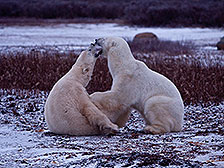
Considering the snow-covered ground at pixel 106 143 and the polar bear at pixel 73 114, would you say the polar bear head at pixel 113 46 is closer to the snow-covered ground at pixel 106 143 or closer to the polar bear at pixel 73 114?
the polar bear at pixel 73 114

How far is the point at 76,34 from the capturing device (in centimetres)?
2205

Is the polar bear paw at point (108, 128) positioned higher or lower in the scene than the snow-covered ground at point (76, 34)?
lower

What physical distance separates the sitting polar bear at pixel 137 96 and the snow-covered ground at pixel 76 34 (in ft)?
37.6

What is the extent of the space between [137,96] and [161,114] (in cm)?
40

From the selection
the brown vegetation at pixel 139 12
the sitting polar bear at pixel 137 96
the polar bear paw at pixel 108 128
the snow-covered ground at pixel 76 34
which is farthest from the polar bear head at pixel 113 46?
the brown vegetation at pixel 139 12

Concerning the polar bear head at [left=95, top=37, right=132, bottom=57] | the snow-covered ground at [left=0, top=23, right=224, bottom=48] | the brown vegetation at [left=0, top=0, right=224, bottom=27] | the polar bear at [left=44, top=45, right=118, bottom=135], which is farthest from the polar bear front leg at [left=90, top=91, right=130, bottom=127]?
the brown vegetation at [left=0, top=0, right=224, bottom=27]

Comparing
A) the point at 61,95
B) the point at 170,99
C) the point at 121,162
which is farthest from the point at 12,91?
the point at 121,162

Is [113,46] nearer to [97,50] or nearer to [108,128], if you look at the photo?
[97,50]

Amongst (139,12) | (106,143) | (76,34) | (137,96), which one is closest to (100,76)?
(137,96)

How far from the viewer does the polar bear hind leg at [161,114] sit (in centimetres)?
523

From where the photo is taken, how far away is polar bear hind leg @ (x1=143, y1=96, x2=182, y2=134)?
523 cm

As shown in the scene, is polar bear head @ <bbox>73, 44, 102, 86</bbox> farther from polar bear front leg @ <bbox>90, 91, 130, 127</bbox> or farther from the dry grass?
the dry grass

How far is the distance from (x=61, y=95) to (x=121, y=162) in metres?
1.81

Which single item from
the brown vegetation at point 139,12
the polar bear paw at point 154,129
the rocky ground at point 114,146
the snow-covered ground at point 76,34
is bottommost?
the rocky ground at point 114,146
